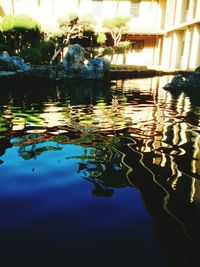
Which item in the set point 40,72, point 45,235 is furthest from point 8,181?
point 40,72

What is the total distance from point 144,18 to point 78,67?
51.8 ft

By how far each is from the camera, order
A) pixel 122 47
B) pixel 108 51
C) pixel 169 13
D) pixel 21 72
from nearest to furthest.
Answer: pixel 21 72, pixel 108 51, pixel 122 47, pixel 169 13

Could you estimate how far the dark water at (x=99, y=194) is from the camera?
8.02 feet

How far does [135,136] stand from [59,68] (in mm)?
14764

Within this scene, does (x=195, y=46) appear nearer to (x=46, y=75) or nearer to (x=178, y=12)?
(x=178, y=12)

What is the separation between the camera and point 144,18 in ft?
104

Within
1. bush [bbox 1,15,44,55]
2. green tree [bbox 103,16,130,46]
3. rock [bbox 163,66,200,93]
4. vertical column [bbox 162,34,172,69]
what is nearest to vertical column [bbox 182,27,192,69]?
vertical column [bbox 162,34,172,69]

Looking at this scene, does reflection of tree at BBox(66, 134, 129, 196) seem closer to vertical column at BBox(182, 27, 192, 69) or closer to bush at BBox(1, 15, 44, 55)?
bush at BBox(1, 15, 44, 55)

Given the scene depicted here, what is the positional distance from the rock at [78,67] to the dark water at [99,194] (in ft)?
43.2

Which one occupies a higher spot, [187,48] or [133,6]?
[133,6]

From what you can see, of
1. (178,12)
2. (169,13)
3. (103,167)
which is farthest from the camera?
(169,13)

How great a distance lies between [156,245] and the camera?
252cm

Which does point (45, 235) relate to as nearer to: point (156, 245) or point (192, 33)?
point (156, 245)

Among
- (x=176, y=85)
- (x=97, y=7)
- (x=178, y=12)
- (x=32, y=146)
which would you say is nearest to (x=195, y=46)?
(x=178, y=12)
